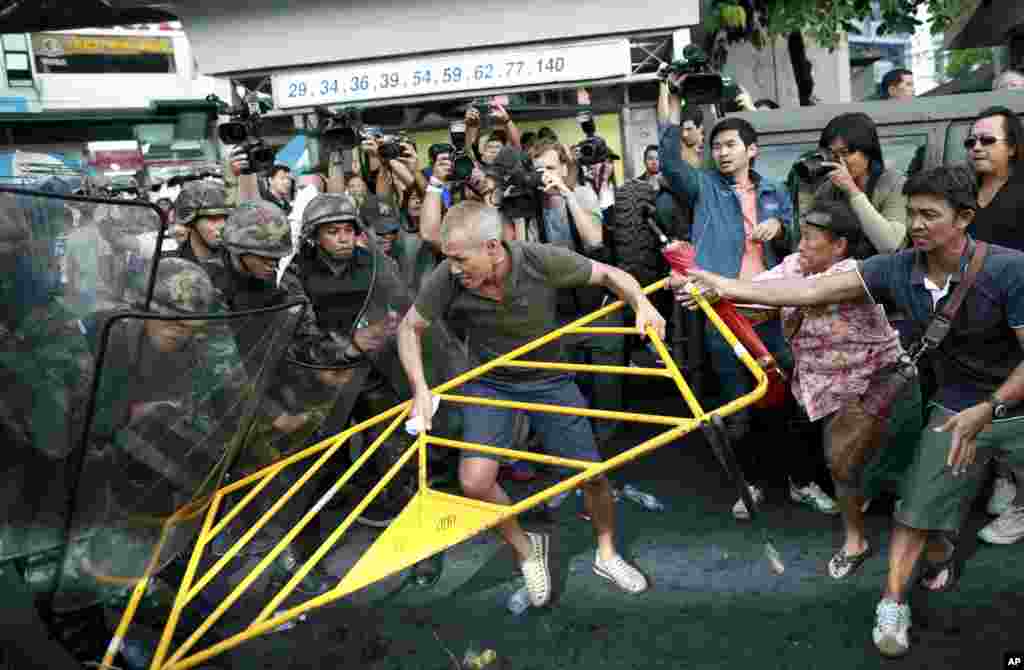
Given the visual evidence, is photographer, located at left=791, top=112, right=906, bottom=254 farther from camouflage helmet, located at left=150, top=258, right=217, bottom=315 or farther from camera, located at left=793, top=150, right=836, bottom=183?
camouflage helmet, located at left=150, top=258, right=217, bottom=315

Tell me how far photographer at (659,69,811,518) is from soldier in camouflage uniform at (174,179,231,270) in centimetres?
245

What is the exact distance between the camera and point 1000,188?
4.01 metres

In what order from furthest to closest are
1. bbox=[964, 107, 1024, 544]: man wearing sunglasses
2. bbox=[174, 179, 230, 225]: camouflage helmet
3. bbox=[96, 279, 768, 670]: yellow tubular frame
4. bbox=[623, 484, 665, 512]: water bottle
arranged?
bbox=[174, 179, 230, 225]: camouflage helmet < bbox=[623, 484, 665, 512]: water bottle < bbox=[964, 107, 1024, 544]: man wearing sunglasses < bbox=[96, 279, 768, 670]: yellow tubular frame

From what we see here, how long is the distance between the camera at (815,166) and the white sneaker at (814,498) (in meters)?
1.59

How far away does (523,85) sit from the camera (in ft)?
35.9

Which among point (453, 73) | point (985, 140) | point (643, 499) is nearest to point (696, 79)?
point (985, 140)

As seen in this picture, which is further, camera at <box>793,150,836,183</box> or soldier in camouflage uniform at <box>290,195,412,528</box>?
camera at <box>793,150,836,183</box>

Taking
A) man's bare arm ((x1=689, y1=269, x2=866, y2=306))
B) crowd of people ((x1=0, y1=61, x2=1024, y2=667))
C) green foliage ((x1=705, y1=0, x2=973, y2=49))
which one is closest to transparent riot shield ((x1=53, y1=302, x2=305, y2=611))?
crowd of people ((x1=0, y1=61, x2=1024, y2=667))

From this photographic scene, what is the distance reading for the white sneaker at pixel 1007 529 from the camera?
13.1 ft

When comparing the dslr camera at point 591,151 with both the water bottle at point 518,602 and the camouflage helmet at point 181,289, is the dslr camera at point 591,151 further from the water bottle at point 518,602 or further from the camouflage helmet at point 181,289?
the camouflage helmet at point 181,289

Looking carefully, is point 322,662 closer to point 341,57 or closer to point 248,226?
point 248,226

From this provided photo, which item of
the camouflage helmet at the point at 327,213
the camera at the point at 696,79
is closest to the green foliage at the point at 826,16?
the camera at the point at 696,79

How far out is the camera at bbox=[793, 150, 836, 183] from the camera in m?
4.27

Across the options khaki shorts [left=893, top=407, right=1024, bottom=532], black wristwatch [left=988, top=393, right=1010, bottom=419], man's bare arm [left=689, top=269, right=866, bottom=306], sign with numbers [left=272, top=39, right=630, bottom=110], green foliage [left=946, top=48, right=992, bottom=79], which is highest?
green foliage [left=946, top=48, right=992, bottom=79]
